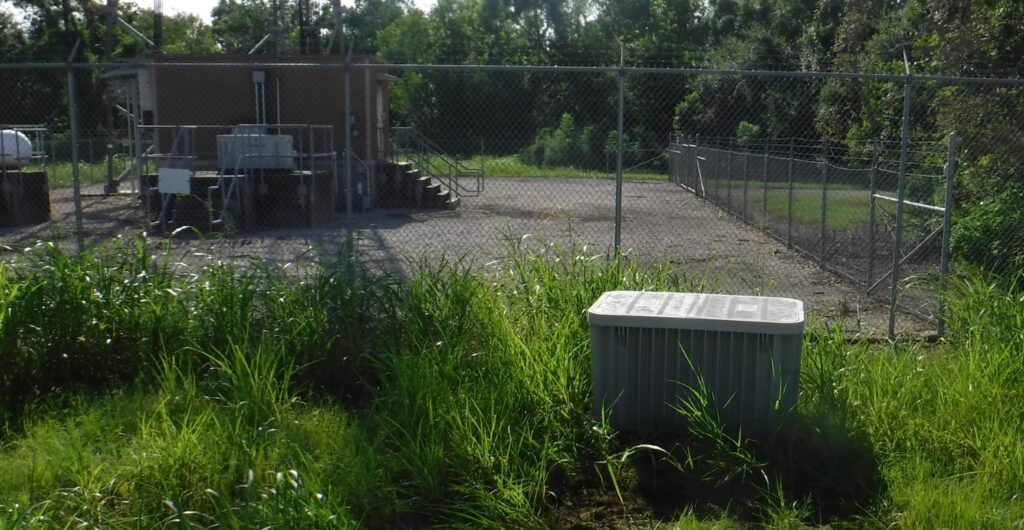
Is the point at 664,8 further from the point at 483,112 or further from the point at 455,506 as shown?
the point at 455,506

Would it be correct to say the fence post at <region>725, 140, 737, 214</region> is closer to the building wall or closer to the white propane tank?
the building wall

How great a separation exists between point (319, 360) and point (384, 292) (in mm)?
656

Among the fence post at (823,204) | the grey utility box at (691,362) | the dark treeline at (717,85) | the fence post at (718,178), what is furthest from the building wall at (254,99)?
the grey utility box at (691,362)

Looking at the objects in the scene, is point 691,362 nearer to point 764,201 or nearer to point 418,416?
point 418,416

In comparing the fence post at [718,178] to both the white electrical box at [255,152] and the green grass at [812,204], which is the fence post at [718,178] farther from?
the white electrical box at [255,152]

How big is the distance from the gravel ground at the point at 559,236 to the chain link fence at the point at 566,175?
0.08m

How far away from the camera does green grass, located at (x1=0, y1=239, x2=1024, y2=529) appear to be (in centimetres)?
423

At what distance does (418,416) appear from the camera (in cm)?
477

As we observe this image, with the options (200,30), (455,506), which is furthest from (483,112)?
(200,30)

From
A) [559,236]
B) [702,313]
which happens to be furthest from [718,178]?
[702,313]

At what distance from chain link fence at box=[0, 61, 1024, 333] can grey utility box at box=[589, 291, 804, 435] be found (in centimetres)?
220

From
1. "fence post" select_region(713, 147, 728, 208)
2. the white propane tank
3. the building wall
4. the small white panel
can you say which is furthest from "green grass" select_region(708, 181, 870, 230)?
the white propane tank

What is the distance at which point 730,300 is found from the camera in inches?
212

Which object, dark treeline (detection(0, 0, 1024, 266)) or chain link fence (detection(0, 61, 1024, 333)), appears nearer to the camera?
chain link fence (detection(0, 61, 1024, 333))
